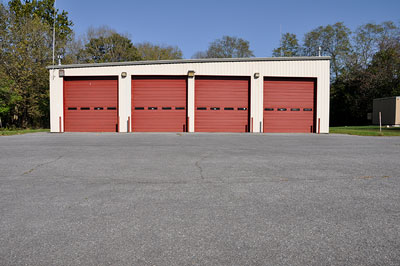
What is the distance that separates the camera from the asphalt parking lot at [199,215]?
273cm

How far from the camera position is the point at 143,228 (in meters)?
3.33

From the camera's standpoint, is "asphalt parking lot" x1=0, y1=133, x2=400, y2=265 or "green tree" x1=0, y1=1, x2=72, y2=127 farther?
"green tree" x1=0, y1=1, x2=72, y2=127

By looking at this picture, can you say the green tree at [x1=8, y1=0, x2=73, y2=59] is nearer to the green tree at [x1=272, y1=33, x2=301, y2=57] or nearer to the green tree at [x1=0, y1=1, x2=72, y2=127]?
the green tree at [x1=0, y1=1, x2=72, y2=127]

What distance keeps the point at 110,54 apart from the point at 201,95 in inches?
1081

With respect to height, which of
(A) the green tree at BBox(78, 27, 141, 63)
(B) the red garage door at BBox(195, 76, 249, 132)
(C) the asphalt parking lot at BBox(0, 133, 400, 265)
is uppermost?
(A) the green tree at BBox(78, 27, 141, 63)

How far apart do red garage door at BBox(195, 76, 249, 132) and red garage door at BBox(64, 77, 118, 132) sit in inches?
217

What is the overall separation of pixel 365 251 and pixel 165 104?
18888 mm

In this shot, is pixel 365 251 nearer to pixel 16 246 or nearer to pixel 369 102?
pixel 16 246

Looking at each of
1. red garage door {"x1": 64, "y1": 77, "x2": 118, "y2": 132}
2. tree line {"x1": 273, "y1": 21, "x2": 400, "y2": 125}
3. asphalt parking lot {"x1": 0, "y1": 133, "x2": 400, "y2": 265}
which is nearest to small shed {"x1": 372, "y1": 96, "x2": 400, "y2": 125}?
tree line {"x1": 273, "y1": 21, "x2": 400, "y2": 125}

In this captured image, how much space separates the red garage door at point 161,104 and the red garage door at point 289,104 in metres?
5.57

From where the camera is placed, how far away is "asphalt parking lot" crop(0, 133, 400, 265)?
8.96 ft

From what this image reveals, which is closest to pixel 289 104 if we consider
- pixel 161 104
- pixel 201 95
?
pixel 201 95

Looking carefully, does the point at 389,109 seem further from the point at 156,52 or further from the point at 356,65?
the point at 156,52

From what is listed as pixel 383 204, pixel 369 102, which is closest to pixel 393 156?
pixel 383 204
